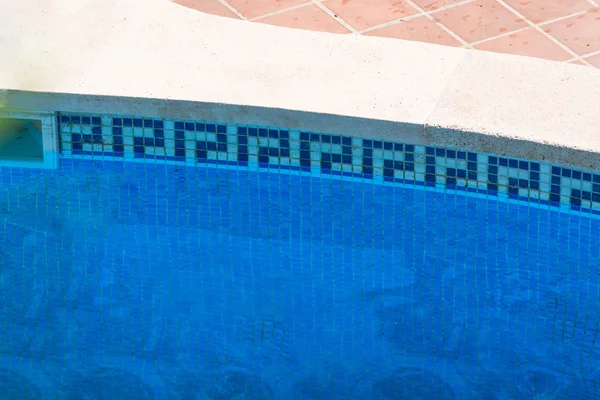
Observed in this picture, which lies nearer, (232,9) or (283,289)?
(283,289)

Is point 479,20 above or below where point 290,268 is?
above

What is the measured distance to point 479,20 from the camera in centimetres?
531

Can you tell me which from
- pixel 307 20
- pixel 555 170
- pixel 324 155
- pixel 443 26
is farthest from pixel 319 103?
pixel 443 26

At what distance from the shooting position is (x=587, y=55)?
5094 millimetres

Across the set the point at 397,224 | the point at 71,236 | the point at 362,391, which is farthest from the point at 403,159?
the point at 71,236

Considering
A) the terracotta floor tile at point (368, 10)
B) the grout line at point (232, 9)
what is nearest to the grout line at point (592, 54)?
the terracotta floor tile at point (368, 10)

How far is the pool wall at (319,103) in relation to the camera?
414 cm

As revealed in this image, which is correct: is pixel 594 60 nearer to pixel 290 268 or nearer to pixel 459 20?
pixel 459 20

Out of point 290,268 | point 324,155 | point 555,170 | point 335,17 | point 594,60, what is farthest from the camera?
point 335,17

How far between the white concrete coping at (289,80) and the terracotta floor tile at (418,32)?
504 millimetres

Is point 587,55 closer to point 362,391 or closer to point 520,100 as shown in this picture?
point 520,100

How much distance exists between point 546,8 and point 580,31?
8.9 inches

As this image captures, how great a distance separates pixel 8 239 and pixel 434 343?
1.59 m

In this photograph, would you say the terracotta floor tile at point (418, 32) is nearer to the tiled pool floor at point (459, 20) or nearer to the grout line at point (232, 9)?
the tiled pool floor at point (459, 20)
